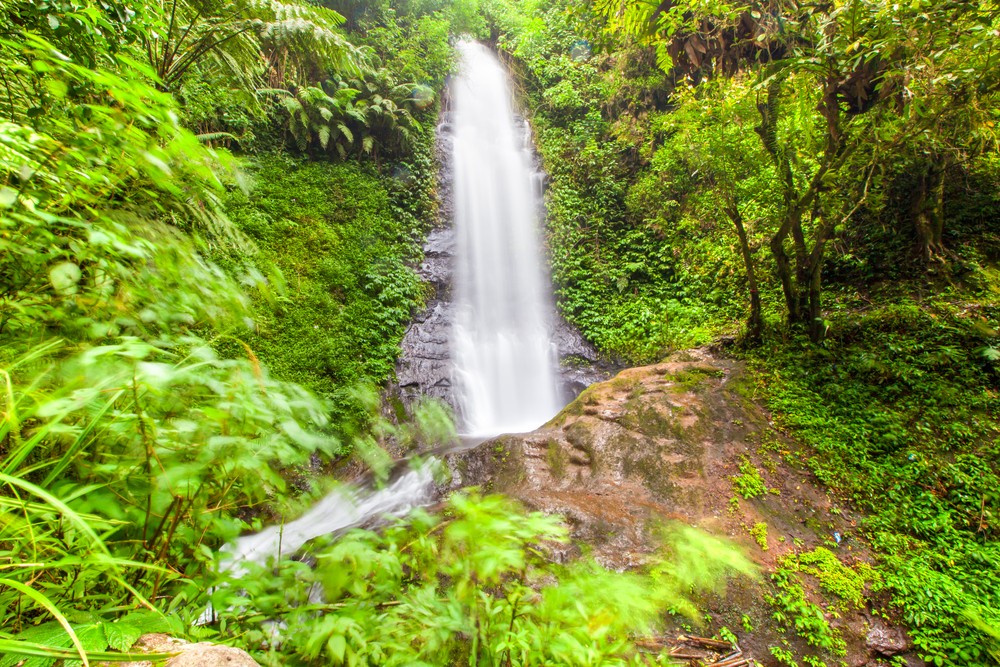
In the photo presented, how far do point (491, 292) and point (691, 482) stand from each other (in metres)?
6.26

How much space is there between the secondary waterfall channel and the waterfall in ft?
0.07

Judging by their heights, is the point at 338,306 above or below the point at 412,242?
below

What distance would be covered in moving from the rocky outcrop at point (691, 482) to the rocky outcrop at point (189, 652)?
2301 millimetres

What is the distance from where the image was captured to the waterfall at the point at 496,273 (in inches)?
290

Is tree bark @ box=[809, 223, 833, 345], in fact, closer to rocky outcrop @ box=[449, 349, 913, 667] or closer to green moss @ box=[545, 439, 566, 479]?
rocky outcrop @ box=[449, 349, 913, 667]

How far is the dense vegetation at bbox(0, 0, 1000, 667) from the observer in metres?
0.88

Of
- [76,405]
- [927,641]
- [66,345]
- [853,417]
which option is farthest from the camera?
[853,417]

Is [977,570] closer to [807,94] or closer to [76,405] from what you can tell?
[807,94]

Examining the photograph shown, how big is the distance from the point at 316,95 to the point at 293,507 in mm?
9447

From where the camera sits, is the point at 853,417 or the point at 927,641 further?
the point at 853,417

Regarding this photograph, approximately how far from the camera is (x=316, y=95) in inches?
322

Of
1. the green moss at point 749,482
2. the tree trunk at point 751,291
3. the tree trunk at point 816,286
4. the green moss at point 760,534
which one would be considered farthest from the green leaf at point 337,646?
the tree trunk at point 816,286

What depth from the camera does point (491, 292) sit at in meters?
8.93

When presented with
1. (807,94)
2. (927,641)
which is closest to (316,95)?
(807,94)
